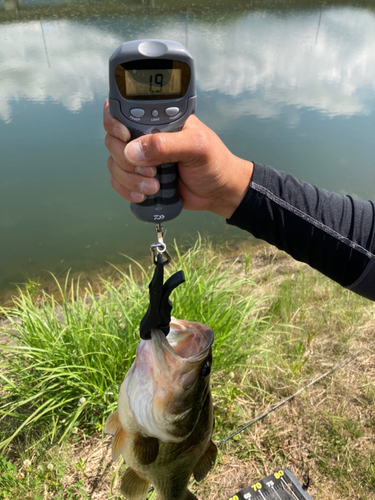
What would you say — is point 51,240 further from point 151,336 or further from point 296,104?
point 296,104

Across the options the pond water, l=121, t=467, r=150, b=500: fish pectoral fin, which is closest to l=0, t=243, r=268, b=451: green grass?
l=121, t=467, r=150, b=500: fish pectoral fin

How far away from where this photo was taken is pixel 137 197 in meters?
1.33

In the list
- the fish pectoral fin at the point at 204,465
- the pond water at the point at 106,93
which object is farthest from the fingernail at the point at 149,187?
the pond water at the point at 106,93

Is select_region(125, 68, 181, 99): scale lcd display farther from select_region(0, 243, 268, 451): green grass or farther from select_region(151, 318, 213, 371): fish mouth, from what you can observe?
select_region(0, 243, 268, 451): green grass

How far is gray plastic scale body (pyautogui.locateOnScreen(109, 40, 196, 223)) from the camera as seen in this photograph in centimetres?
109

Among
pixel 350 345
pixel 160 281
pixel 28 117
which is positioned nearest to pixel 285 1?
pixel 28 117

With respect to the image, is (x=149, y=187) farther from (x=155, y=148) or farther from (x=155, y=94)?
(x=155, y=94)

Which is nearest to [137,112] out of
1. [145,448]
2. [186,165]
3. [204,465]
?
[186,165]

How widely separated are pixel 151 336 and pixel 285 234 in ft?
3.07

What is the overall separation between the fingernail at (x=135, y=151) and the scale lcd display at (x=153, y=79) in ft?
0.49

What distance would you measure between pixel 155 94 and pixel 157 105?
38 mm

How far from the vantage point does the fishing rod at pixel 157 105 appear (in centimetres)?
104

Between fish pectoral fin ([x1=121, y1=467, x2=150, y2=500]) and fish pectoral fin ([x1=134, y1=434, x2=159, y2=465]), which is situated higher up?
fish pectoral fin ([x1=134, y1=434, x2=159, y2=465])

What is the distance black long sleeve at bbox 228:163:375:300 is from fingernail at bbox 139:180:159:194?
0.56 metres
